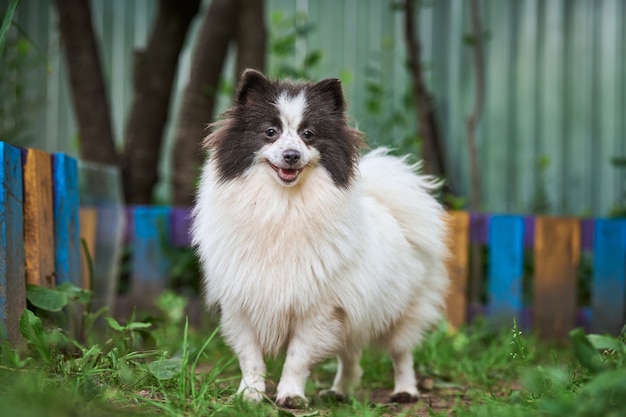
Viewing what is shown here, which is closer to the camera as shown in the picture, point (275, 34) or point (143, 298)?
point (143, 298)

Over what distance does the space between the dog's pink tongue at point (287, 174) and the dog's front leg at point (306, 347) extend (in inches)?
24.1

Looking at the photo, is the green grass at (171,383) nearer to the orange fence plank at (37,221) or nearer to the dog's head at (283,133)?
the orange fence plank at (37,221)

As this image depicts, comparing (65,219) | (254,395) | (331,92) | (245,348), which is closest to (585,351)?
(254,395)

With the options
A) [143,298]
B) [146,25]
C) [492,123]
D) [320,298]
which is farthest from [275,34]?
[320,298]

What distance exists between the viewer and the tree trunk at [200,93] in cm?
668

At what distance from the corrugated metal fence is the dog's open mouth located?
447cm

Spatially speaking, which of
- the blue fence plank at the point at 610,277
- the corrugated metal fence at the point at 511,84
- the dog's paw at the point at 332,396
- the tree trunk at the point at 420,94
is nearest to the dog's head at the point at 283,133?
the dog's paw at the point at 332,396

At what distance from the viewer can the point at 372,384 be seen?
437 cm

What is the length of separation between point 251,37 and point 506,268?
9.09 feet

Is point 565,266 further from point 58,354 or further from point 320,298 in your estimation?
point 58,354

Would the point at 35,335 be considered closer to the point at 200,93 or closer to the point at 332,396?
the point at 332,396

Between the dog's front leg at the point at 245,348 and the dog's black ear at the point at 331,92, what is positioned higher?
the dog's black ear at the point at 331,92

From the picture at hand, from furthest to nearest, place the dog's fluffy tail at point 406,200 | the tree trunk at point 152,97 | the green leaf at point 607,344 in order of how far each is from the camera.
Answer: the tree trunk at point 152,97 < the dog's fluffy tail at point 406,200 < the green leaf at point 607,344

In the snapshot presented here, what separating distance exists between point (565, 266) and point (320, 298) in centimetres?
296
